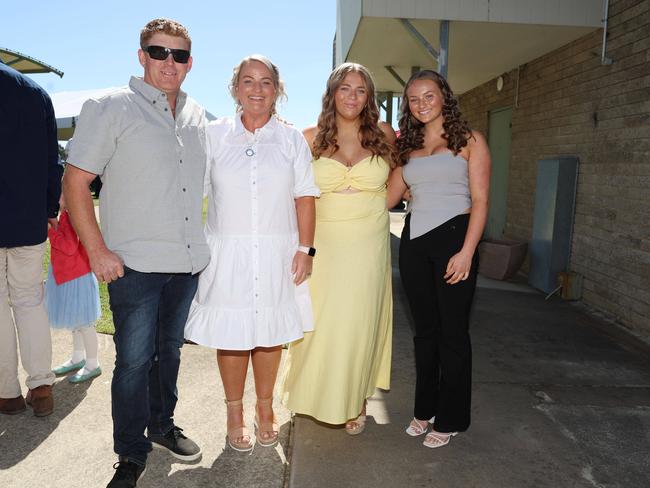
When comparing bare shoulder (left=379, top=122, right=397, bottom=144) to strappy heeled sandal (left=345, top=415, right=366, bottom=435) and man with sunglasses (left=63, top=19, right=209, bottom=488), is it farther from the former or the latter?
strappy heeled sandal (left=345, top=415, right=366, bottom=435)

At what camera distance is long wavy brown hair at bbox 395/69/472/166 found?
9.42 ft

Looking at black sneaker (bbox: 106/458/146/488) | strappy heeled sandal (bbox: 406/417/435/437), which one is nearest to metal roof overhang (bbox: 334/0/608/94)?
strappy heeled sandal (bbox: 406/417/435/437)

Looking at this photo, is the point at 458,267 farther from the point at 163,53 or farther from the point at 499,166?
the point at 499,166

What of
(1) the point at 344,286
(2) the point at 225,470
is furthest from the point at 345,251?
(2) the point at 225,470

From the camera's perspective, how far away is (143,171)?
2.44 m

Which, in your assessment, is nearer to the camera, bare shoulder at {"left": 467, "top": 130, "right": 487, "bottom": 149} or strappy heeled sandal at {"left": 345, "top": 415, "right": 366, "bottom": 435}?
bare shoulder at {"left": 467, "top": 130, "right": 487, "bottom": 149}

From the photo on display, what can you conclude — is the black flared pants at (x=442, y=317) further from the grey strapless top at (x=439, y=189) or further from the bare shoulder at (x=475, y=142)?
the bare shoulder at (x=475, y=142)

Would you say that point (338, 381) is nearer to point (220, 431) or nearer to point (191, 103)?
point (220, 431)

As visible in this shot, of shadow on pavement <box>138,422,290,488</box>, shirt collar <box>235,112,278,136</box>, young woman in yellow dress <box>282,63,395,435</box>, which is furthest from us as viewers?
young woman in yellow dress <box>282,63,395,435</box>

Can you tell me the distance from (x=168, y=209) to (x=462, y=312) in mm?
1643

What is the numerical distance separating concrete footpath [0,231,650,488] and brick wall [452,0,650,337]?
5.12 feet

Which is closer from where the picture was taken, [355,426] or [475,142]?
[475,142]

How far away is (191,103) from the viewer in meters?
2.76

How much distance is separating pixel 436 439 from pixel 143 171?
214 centimetres
